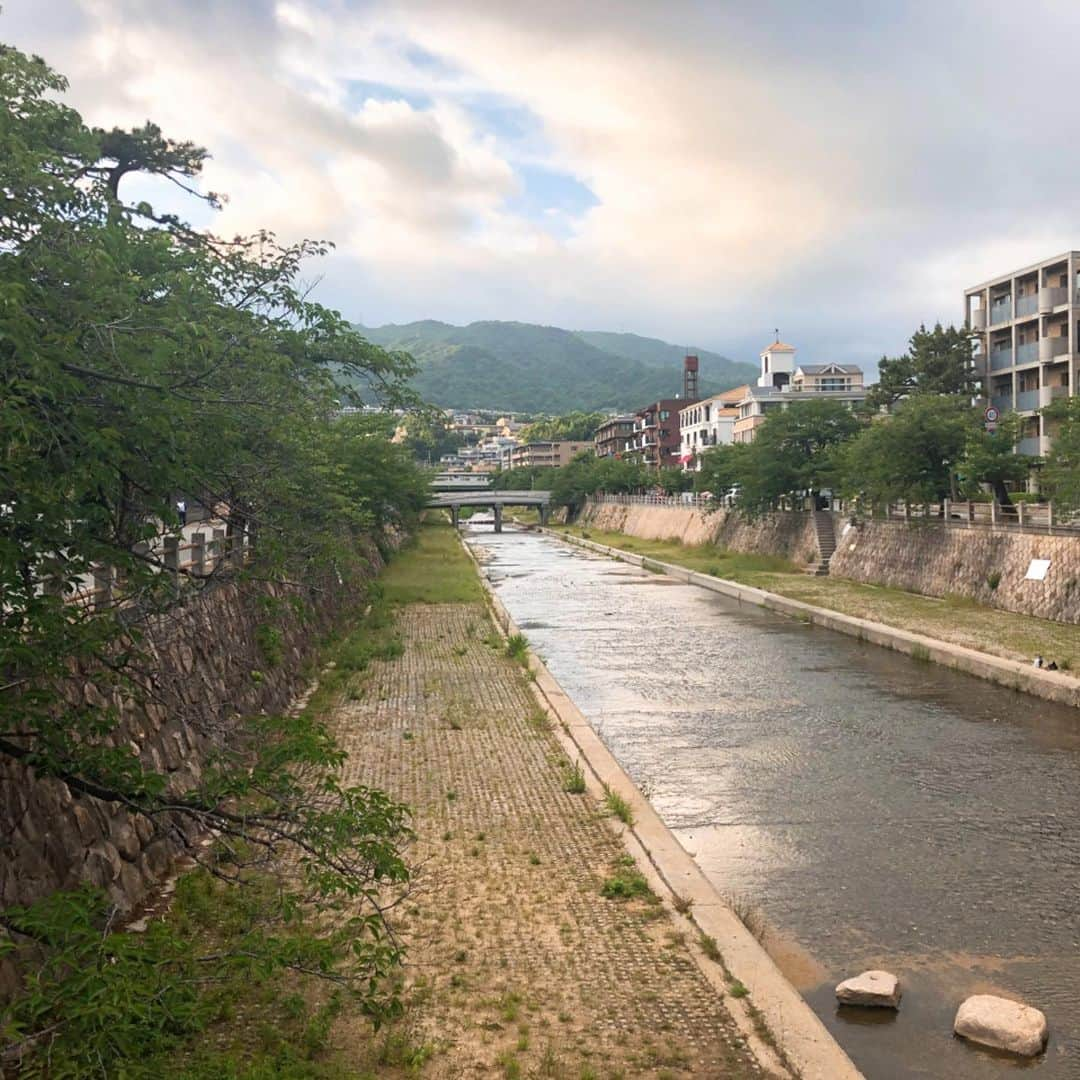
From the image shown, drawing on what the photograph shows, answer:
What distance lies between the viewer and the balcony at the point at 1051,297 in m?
46.6

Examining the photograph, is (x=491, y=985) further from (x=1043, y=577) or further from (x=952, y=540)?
(x=952, y=540)

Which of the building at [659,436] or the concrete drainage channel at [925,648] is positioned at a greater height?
the building at [659,436]

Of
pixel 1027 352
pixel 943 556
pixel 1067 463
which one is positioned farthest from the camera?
pixel 1027 352

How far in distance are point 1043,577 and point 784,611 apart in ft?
28.5

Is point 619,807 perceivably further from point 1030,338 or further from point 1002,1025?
point 1030,338

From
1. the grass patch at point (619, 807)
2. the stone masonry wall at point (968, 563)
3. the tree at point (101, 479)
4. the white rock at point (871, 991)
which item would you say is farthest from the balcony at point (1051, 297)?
the tree at point (101, 479)

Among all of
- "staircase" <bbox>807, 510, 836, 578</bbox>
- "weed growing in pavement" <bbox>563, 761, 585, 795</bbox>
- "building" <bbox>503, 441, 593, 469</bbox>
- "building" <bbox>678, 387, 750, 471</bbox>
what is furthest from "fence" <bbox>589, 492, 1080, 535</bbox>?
"building" <bbox>503, 441, 593, 469</bbox>

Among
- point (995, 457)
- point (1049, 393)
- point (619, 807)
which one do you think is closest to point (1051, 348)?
point (1049, 393)

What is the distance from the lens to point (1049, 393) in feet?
156

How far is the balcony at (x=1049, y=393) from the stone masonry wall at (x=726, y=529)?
39.5ft

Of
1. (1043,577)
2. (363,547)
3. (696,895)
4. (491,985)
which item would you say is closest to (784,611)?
(1043,577)

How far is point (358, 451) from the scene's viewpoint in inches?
1460

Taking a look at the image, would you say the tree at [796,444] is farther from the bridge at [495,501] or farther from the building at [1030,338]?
the bridge at [495,501]

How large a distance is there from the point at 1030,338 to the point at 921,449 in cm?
1859
